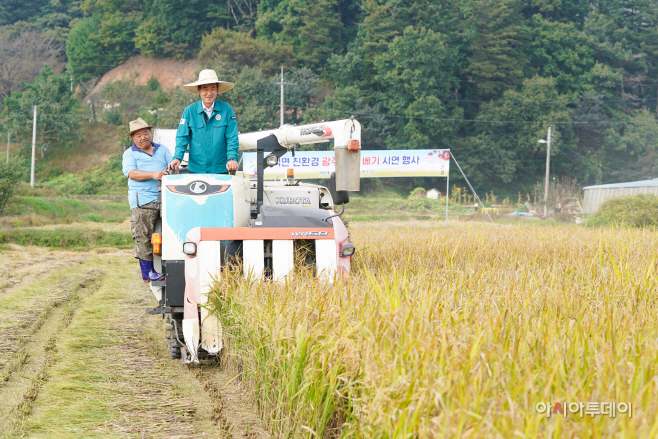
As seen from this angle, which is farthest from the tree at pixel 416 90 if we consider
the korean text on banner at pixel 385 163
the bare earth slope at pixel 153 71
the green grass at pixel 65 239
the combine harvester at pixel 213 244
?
the combine harvester at pixel 213 244

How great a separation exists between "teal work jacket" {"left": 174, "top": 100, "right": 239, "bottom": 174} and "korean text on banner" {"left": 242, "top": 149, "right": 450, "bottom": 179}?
14573 millimetres

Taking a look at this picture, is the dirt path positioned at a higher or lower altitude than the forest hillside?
lower

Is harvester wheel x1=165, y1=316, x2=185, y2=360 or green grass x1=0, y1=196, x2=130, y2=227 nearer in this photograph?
harvester wheel x1=165, y1=316, x2=185, y2=360

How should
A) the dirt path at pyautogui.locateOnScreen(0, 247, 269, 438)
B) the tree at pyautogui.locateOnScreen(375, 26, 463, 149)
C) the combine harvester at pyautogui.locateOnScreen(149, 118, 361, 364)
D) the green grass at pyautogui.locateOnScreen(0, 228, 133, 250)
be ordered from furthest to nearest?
the tree at pyautogui.locateOnScreen(375, 26, 463, 149) < the green grass at pyautogui.locateOnScreen(0, 228, 133, 250) < the combine harvester at pyautogui.locateOnScreen(149, 118, 361, 364) < the dirt path at pyautogui.locateOnScreen(0, 247, 269, 438)

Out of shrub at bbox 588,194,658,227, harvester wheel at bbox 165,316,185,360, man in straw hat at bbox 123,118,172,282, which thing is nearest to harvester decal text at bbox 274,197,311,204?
man in straw hat at bbox 123,118,172,282

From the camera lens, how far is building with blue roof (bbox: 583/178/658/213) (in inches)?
1161

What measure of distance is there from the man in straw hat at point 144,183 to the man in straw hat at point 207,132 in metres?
0.35

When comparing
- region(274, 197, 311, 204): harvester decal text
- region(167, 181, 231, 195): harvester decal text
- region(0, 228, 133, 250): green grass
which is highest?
region(167, 181, 231, 195): harvester decal text

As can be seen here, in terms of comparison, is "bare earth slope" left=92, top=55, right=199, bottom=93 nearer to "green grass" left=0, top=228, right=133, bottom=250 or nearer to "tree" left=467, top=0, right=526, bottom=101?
"tree" left=467, top=0, right=526, bottom=101

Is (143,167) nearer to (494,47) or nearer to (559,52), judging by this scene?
(494,47)

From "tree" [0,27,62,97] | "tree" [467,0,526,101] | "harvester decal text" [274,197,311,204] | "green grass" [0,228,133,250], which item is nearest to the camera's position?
"harvester decal text" [274,197,311,204]

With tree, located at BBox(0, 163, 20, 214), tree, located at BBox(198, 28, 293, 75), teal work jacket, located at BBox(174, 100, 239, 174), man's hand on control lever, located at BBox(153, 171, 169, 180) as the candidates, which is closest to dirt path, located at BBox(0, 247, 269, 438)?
man's hand on control lever, located at BBox(153, 171, 169, 180)

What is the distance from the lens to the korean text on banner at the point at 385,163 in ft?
69.6

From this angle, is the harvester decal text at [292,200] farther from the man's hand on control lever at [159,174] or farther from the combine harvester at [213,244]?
the man's hand on control lever at [159,174]
